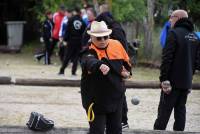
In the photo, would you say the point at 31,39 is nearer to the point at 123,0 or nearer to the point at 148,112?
the point at 123,0

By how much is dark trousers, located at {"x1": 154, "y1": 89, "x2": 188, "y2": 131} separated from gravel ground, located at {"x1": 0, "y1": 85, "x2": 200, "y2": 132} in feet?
3.52

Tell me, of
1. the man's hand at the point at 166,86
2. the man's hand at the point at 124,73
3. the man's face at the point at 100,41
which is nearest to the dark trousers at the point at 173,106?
the man's hand at the point at 166,86

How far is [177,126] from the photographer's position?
8781mm

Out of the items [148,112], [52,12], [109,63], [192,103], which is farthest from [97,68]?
[52,12]

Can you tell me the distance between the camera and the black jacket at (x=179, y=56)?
836 centimetres

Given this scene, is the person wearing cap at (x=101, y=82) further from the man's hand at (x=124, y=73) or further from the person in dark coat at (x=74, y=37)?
the person in dark coat at (x=74, y=37)

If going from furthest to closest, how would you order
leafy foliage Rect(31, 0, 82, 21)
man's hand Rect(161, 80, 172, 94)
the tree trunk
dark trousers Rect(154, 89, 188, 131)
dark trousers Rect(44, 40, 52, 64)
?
leafy foliage Rect(31, 0, 82, 21) → dark trousers Rect(44, 40, 52, 64) → the tree trunk → dark trousers Rect(154, 89, 188, 131) → man's hand Rect(161, 80, 172, 94)

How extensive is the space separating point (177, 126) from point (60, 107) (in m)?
3.60

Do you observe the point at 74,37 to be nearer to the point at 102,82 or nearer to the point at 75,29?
the point at 75,29

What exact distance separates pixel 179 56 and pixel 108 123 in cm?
165

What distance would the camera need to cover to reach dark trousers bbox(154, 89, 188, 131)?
8477 mm

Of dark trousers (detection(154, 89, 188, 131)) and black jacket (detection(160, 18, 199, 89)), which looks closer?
black jacket (detection(160, 18, 199, 89))

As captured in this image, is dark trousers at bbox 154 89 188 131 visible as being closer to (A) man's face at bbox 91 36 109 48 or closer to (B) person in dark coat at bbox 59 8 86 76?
(A) man's face at bbox 91 36 109 48

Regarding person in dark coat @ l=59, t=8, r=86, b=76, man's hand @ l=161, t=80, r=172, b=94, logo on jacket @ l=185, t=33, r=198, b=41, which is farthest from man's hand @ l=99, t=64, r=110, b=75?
person in dark coat @ l=59, t=8, r=86, b=76
